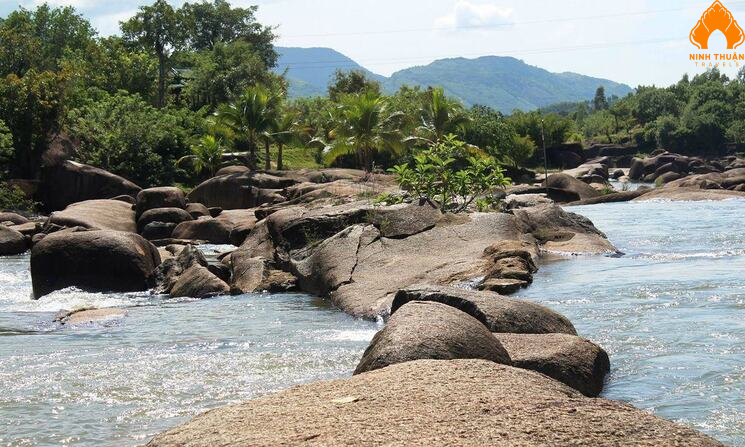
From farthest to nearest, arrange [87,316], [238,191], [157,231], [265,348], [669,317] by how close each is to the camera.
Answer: [238,191] < [157,231] < [87,316] < [669,317] < [265,348]

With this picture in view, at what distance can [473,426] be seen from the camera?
188 inches

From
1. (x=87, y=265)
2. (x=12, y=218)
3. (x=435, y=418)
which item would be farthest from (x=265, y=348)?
(x=12, y=218)

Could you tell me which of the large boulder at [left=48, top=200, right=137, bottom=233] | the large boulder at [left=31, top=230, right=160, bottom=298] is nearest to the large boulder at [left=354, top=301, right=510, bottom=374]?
the large boulder at [left=31, top=230, right=160, bottom=298]

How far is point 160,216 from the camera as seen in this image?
30.2 metres

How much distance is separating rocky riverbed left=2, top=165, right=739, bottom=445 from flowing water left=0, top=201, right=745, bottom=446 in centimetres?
75

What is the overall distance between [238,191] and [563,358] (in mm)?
33126

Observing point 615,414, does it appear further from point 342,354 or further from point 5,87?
point 5,87

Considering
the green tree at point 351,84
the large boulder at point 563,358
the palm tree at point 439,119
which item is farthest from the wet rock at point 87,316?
the green tree at point 351,84

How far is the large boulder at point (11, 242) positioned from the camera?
87.7 ft

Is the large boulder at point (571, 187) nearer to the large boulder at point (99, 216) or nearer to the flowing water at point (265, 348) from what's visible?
the large boulder at point (99, 216)

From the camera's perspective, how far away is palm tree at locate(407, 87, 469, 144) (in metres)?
53.1

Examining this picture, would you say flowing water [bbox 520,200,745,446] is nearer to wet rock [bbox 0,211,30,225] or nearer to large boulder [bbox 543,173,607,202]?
wet rock [bbox 0,211,30,225]

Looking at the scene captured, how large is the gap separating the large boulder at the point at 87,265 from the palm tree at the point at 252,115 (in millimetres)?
28915

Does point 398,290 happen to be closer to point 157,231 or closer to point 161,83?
point 157,231
